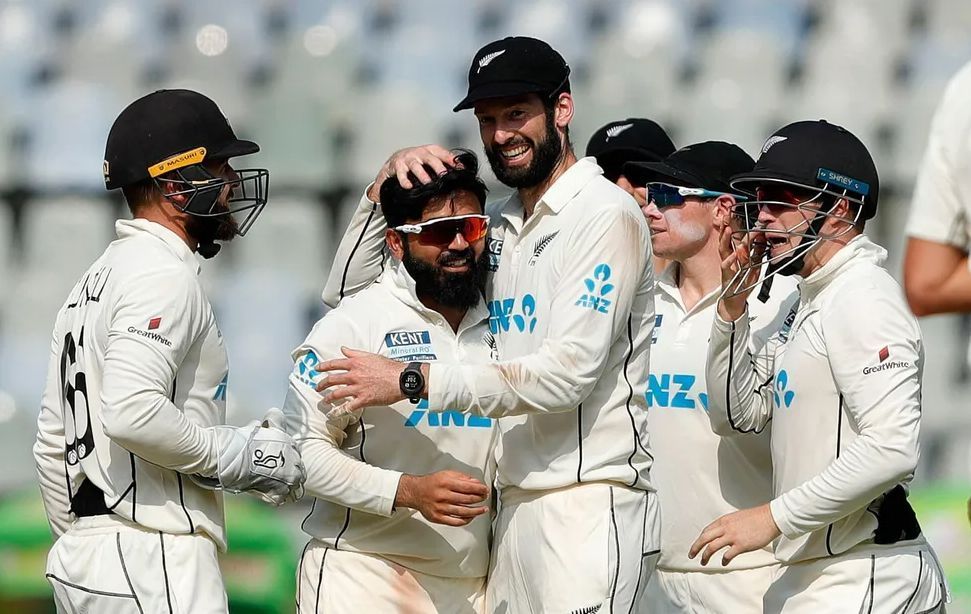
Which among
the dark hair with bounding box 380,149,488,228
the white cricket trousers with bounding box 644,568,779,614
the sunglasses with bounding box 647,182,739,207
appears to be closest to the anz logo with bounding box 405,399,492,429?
the dark hair with bounding box 380,149,488,228

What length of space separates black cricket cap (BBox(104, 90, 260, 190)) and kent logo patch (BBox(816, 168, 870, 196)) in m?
1.35

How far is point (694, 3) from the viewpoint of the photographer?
7836 millimetres

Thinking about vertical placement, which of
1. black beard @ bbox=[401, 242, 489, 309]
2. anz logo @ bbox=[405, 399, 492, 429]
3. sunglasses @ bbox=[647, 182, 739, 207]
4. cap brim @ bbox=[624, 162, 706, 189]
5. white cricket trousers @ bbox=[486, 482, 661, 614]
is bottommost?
white cricket trousers @ bbox=[486, 482, 661, 614]

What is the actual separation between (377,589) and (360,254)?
0.92m

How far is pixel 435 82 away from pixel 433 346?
408cm

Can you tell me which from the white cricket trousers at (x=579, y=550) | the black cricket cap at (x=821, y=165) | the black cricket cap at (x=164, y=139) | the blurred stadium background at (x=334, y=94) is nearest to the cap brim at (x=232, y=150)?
the black cricket cap at (x=164, y=139)

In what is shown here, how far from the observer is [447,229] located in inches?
142

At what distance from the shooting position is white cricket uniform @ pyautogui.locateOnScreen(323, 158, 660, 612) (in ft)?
10.7

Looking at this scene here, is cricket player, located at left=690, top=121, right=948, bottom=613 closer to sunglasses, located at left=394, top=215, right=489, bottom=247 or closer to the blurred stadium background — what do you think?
sunglasses, located at left=394, top=215, right=489, bottom=247

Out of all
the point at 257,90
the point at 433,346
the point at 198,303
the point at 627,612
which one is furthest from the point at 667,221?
the point at 257,90

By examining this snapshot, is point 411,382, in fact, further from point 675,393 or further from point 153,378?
point 675,393

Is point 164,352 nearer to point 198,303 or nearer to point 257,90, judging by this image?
point 198,303

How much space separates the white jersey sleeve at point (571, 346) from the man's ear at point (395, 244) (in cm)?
53

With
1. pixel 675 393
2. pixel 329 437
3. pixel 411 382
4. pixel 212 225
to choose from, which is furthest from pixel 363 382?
pixel 675 393
